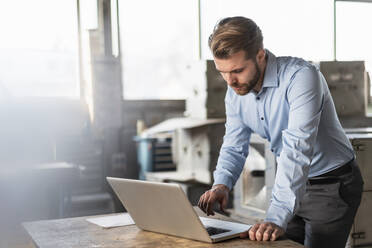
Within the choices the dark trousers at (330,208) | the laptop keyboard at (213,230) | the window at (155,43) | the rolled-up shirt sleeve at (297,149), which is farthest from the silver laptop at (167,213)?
the window at (155,43)

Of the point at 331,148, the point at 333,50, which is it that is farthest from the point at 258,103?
the point at 333,50

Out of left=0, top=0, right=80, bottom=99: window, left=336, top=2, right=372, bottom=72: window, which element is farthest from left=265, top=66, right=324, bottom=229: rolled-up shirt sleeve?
left=336, top=2, right=372, bottom=72: window

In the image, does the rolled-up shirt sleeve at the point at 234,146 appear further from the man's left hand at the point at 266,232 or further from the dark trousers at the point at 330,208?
the man's left hand at the point at 266,232

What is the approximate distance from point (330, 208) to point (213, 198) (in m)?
0.36

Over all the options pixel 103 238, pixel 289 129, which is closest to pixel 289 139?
pixel 289 129

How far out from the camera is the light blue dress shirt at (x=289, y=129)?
1411mm

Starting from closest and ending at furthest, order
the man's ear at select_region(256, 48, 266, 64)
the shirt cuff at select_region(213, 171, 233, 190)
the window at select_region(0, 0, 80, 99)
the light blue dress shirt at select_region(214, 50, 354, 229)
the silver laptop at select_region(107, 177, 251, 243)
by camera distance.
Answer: the silver laptop at select_region(107, 177, 251, 243) < the light blue dress shirt at select_region(214, 50, 354, 229) < the man's ear at select_region(256, 48, 266, 64) < the shirt cuff at select_region(213, 171, 233, 190) < the window at select_region(0, 0, 80, 99)

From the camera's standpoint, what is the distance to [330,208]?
1568 millimetres

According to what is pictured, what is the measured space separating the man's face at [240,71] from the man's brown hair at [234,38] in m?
0.02

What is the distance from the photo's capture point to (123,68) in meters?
5.22

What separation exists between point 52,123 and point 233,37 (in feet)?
9.72

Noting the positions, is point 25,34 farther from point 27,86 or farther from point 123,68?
point 123,68

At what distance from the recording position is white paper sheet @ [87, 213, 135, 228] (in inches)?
63.9

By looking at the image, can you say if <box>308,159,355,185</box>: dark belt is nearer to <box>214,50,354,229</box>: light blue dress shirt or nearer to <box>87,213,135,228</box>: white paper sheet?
<box>214,50,354,229</box>: light blue dress shirt
